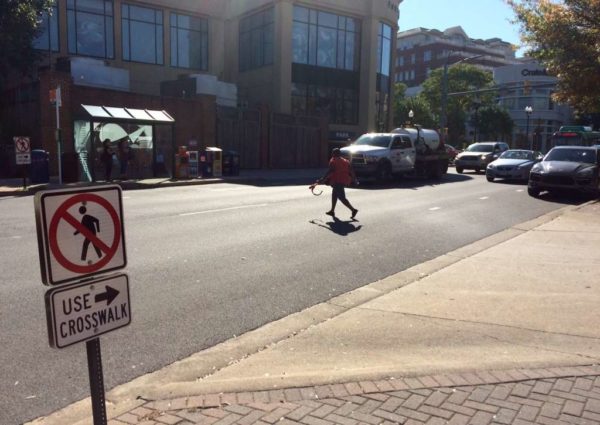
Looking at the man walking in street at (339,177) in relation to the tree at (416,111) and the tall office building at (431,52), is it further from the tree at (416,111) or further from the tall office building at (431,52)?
the tall office building at (431,52)

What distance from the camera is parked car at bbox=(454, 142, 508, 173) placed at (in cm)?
3131

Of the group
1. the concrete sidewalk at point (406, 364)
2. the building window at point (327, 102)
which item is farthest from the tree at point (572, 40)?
the building window at point (327, 102)

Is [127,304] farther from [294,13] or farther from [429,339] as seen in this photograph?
[294,13]

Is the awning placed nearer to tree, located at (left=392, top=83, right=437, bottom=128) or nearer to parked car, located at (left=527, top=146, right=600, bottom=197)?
parked car, located at (left=527, top=146, right=600, bottom=197)

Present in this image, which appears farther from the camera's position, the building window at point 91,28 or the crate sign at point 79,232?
the building window at point 91,28

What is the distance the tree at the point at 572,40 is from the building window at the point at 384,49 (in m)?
29.2

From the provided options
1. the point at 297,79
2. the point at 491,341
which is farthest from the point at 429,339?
the point at 297,79

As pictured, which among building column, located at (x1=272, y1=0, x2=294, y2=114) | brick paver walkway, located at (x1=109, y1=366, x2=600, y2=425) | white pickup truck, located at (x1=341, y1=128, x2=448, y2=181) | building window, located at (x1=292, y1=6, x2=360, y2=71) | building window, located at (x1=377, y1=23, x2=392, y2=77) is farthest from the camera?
building window, located at (x1=377, y1=23, x2=392, y2=77)

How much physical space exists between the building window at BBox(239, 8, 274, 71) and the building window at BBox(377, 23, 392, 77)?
31.5 feet

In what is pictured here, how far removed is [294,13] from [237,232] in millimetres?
34694

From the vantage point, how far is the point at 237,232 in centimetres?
1071

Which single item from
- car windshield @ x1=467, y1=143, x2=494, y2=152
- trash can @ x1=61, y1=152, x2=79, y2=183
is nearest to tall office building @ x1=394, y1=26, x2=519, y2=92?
car windshield @ x1=467, y1=143, x2=494, y2=152

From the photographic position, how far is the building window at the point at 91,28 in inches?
1371

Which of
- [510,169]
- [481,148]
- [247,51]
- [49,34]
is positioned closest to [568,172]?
[510,169]
